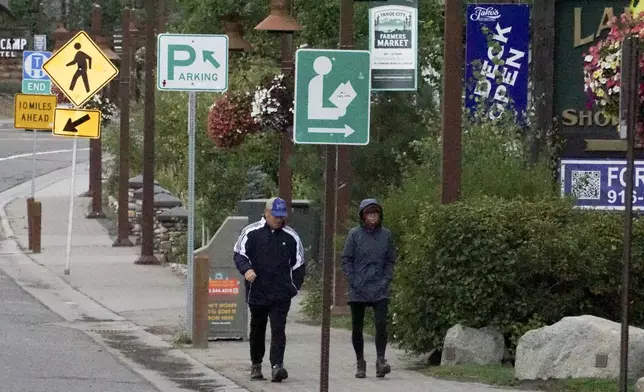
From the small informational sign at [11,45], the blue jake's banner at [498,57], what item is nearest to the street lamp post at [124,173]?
the blue jake's banner at [498,57]

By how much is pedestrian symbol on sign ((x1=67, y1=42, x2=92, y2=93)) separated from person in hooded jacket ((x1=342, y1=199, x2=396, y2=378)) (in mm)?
10639

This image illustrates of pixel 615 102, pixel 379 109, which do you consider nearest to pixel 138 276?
pixel 379 109

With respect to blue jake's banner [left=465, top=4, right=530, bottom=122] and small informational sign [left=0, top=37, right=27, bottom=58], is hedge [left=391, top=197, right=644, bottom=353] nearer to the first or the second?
blue jake's banner [left=465, top=4, right=530, bottom=122]

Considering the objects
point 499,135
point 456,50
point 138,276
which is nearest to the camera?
point 456,50

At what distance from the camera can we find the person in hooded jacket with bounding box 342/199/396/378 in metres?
12.2

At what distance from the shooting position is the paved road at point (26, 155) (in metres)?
42.8

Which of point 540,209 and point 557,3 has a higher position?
point 557,3

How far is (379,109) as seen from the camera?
56.5 ft

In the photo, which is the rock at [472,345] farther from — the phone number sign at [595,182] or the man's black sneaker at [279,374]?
the phone number sign at [595,182]

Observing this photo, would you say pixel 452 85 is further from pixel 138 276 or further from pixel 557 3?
pixel 138 276

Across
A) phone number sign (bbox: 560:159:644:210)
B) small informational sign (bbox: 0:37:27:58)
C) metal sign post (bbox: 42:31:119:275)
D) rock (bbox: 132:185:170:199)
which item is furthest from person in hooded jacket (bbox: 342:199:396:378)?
small informational sign (bbox: 0:37:27:58)

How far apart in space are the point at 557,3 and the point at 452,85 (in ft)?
5.19

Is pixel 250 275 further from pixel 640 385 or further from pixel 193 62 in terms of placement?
pixel 640 385

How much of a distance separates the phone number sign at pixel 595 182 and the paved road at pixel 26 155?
28009 millimetres
